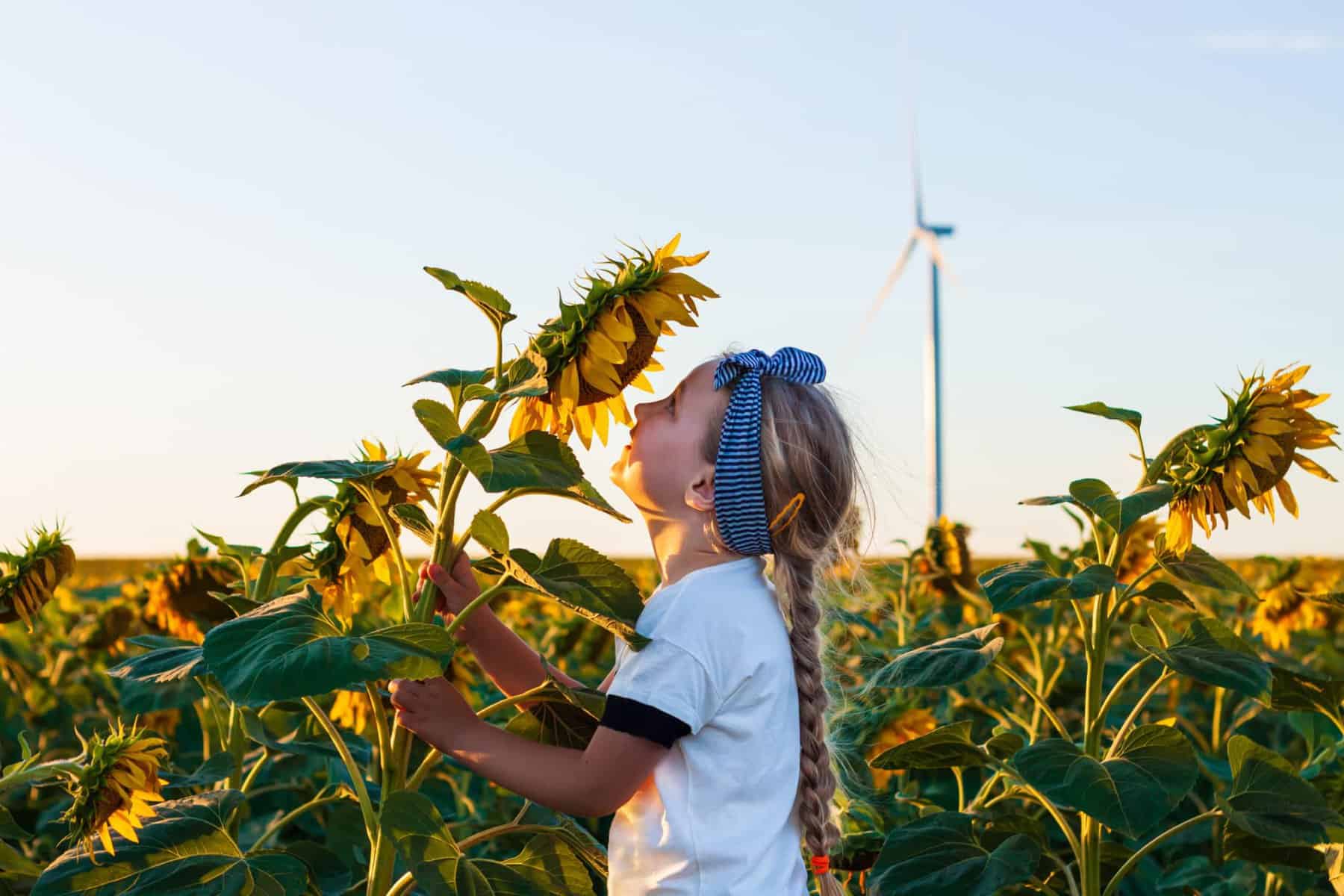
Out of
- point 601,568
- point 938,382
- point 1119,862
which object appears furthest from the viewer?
point 938,382

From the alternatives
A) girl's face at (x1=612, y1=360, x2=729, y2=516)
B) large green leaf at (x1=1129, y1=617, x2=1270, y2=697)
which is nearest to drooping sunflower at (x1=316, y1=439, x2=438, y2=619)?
girl's face at (x1=612, y1=360, x2=729, y2=516)

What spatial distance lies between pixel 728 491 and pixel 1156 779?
2.80ft

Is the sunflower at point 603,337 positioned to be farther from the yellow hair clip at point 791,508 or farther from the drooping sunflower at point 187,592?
the drooping sunflower at point 187,592

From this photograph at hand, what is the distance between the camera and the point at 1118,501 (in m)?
2.49

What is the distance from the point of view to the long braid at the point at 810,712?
8.40 ft

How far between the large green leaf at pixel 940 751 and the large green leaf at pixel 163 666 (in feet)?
4.16

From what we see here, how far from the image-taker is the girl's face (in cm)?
255

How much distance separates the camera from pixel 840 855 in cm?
281

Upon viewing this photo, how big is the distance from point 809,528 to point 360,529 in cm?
85

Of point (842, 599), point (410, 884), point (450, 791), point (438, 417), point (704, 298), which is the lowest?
point (450, 791)

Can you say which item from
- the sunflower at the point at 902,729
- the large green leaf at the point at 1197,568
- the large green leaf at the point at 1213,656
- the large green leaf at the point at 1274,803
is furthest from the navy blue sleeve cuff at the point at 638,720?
the sunflower at the point at 902,729

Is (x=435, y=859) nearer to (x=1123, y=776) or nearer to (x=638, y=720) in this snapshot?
(x=638, y=720)

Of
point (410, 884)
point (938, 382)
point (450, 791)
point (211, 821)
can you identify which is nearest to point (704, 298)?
point (410, 884)

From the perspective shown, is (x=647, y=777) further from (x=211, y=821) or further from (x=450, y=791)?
(x=450, y=791)
